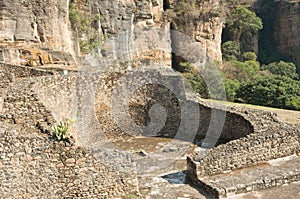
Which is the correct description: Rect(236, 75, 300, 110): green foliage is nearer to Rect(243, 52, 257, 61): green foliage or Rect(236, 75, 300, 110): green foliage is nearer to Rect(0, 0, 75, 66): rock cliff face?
Rect(0, 0, 75, 66): rock cliff face

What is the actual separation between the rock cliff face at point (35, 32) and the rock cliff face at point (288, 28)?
123 feet

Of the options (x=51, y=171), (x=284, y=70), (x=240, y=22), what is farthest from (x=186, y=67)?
(x=51, y=171)

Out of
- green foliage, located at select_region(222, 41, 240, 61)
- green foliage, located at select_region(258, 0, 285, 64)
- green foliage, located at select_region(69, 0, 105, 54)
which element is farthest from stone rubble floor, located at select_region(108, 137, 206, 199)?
green foliage, located at select_region(258, 0, 285, 64)

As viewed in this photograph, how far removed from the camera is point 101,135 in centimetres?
1455

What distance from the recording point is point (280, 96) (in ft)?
82.5

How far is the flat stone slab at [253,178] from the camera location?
29.4 ft

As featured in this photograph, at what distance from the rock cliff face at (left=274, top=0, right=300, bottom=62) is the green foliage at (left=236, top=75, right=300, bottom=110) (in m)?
25.4

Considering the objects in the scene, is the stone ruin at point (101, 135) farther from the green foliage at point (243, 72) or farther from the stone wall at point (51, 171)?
the green foliage at point (243, 72)

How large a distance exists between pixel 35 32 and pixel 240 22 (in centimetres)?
3140

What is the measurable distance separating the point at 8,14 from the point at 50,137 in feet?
40.7

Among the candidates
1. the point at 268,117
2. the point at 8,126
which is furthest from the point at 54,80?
the point at 268,117

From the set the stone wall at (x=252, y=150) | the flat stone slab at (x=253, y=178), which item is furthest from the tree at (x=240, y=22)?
the flat stone slab at (x=253, y=178)

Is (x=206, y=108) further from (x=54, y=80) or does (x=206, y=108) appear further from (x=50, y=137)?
(x=50, y=137)

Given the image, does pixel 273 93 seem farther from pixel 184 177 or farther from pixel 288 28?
pixel 288 28
